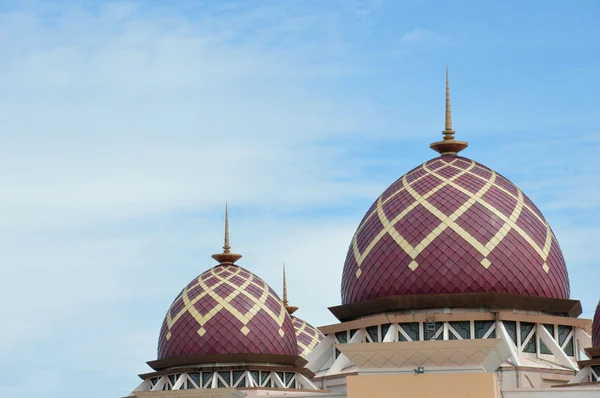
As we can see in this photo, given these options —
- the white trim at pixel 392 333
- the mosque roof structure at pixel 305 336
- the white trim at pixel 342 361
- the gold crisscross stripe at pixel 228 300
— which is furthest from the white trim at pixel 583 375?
the mosque roof structure at pixel 305 336

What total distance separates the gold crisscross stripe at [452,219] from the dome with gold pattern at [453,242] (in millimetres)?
21

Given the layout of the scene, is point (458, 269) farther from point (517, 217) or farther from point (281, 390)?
point (281, 390)

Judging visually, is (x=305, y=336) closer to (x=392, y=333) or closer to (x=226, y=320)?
Result: (x=226, y=320)

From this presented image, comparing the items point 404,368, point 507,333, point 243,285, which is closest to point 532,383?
point 507,333

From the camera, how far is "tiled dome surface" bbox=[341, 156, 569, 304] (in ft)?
112

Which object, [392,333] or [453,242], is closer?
[392,333]

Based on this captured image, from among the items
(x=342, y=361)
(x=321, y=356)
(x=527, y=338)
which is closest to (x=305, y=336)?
(x=321, y=356)

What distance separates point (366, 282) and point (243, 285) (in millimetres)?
4018

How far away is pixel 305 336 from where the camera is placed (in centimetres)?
4609

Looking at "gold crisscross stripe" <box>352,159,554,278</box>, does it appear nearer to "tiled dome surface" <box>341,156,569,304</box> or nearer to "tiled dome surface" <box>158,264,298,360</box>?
"tiled dome surface" <box>341,156,569,304</box>

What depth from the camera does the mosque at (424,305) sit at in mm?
33656

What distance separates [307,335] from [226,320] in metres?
9.23

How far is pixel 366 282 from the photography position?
35.2m

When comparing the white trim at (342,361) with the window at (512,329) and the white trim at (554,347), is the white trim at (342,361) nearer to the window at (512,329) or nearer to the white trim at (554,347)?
the window at (512,329)
